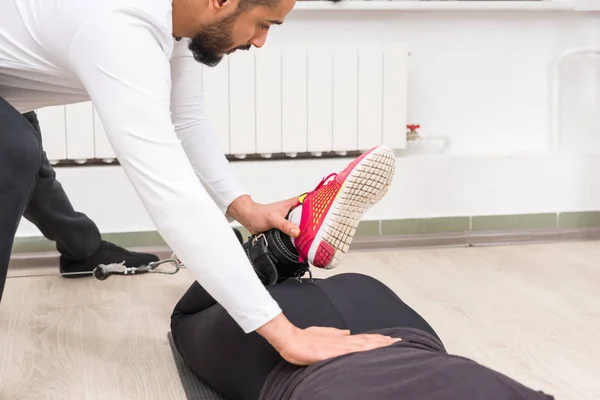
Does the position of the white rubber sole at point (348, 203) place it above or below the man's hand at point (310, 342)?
above

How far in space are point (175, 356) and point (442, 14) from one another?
1.80 meters

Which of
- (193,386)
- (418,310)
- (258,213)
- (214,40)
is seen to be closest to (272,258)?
(258,213)

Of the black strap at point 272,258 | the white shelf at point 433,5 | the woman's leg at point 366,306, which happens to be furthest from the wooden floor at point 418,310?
the white shelf at point 433,5

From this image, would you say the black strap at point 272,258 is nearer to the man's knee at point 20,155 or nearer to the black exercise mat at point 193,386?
the black exercise mat at point 193,386

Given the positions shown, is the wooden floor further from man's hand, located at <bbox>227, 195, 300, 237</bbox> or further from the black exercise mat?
man's hand, located at <bbox>227, 195, 300, 237</bbox>

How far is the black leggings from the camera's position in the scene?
1302mm

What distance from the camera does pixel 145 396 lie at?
154 cm

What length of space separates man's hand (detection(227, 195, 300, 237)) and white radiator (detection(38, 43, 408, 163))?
113 centimetres

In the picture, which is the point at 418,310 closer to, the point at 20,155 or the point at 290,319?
the point at 290,319

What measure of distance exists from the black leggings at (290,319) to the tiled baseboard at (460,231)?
1.32m

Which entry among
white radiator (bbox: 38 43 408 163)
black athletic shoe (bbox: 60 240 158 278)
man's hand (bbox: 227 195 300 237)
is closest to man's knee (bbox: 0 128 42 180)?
man's hand (bbox: 227 195 300 237)

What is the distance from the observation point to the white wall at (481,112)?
2.95 m

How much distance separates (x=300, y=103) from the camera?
2826 millimetres

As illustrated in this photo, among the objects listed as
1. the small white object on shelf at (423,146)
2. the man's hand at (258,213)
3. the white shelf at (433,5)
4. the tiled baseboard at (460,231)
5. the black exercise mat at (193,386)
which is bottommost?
the black exercise mat at (193,386)
